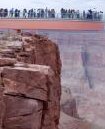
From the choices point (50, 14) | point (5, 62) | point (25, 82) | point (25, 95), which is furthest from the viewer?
point (50, 14)

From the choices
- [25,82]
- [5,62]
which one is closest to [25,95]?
[25,82]

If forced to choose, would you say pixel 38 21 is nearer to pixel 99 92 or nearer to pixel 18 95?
pixel 99 92

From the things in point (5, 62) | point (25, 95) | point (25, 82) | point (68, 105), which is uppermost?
point (5, 62)

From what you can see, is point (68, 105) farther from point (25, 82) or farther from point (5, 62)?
point (25, 82)

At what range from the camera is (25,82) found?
29.7 feet

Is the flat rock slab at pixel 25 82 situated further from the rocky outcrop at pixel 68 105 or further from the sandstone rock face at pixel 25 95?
the rocky outcrop at pixel 68 105

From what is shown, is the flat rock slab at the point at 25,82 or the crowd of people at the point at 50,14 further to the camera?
the crowd of people at the point at 50,14

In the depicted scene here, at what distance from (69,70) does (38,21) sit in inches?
485

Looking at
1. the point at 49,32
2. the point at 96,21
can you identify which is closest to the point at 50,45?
the point at 96,21

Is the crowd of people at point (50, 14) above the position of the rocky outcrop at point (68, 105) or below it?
Result: above

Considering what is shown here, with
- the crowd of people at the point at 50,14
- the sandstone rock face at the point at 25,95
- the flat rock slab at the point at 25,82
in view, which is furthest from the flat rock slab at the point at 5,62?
the crowd of people at the point at 50,14

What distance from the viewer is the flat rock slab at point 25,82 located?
28.4ft

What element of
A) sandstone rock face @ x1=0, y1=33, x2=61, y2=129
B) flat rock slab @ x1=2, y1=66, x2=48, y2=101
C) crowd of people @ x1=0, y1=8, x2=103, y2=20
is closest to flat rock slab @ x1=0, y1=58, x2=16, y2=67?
sandstone rock face @ x1=0, y1=33, x2=61, y2=129

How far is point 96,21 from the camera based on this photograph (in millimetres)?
26250
